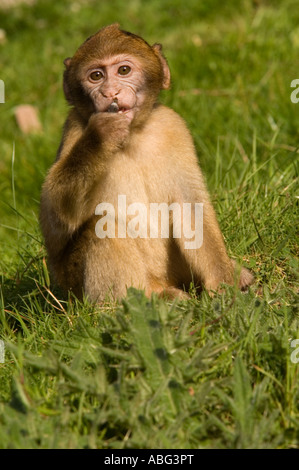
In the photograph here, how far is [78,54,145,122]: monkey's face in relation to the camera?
420cm

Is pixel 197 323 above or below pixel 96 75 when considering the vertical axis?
below

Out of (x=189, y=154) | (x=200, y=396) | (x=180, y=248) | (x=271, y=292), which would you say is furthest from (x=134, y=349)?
(x=189, y=154)

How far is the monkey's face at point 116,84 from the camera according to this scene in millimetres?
4199

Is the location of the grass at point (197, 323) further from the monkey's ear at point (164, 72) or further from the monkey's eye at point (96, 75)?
the monkey's eye at point (96, 75)

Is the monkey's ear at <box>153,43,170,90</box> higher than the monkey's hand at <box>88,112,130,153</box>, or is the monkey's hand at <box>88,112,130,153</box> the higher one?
the monkey's ear at <box>153,43,170,90</box>

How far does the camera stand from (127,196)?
4312 millimetres

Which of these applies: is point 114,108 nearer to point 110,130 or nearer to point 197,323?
point 110,130

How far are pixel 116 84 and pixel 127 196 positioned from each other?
68cm

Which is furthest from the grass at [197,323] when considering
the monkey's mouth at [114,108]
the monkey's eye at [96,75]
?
the monkey's mouth at [114,108]

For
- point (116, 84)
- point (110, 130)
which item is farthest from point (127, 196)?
point (116, 84)

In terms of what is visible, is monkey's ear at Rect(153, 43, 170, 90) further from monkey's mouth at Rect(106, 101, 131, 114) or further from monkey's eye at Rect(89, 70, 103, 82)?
monkey's mouth at Rect(106, 101, 131, 114)

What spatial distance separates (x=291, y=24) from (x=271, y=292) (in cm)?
561

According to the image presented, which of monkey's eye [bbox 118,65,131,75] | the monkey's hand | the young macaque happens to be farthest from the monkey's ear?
the monkey's hand
